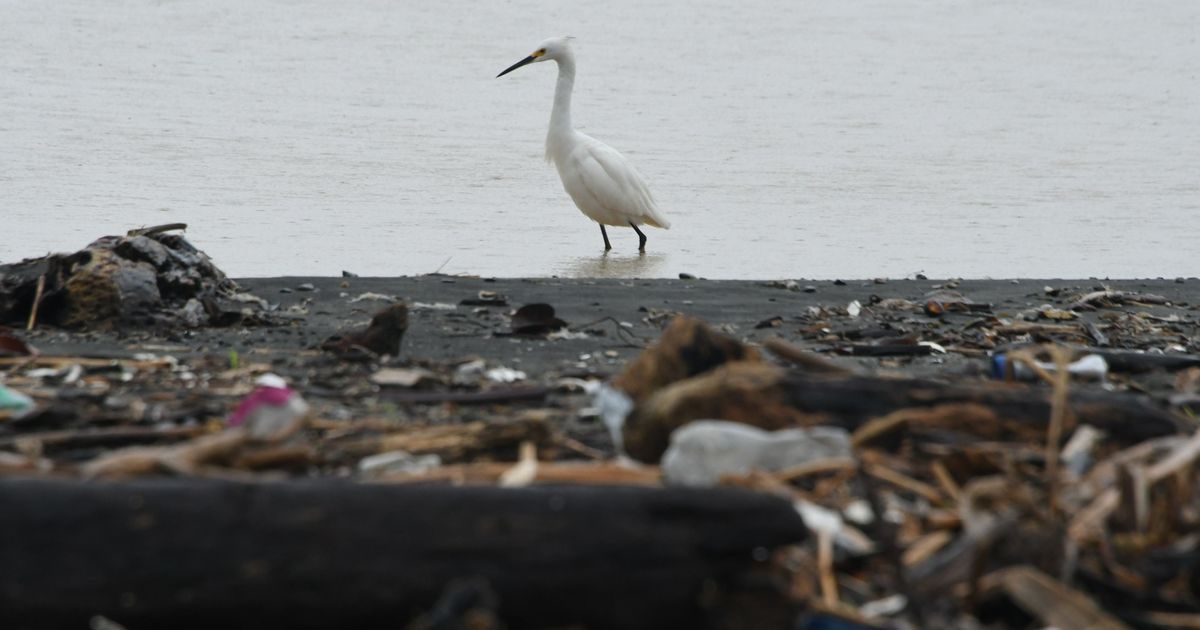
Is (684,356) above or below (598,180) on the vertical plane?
below

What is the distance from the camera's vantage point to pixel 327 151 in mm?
14312

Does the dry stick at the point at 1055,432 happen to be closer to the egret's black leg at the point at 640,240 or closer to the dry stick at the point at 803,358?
the dry stick at the point at 803,358

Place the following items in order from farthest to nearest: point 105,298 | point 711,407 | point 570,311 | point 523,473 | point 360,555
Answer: point 570,311 → point 105,298 → point 711,407 → point 523,473 → point 360,555

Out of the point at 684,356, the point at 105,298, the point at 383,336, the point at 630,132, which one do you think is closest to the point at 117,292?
the point at 105,298

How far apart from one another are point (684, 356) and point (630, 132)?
1416 centimetres

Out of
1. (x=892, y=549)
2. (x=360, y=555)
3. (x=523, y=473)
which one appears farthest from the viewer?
(x=523, y=473)

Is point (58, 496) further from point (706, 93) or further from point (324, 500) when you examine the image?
point (706, 93)

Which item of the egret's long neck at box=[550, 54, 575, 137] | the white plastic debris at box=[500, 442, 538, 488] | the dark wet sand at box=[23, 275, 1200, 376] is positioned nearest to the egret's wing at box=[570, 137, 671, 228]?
the egret's long neck at box=[550, 54, 575, 137]

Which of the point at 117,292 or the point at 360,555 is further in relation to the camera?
the point at 117,292

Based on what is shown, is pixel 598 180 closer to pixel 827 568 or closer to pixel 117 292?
pixel 117 292

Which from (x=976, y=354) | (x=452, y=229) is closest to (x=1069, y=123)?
(x=452, y=229)

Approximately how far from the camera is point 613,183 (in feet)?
32.9

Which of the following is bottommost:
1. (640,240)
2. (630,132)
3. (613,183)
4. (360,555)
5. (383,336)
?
(360,555)

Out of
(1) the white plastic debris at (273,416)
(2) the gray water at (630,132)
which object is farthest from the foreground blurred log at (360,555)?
(2) the gray water at (630,132)
